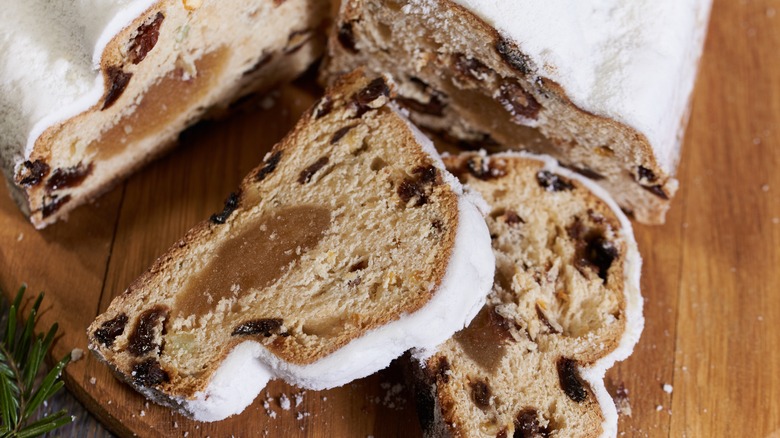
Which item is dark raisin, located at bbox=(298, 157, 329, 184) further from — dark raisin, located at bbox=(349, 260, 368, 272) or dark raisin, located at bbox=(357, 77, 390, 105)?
dark raisin, located at bbox=(349, 260, 368, 272)

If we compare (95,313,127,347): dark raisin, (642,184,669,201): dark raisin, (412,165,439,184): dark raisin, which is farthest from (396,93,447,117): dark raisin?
(95,313,127,347): dark raisin

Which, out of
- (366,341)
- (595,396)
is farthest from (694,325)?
(366,341)

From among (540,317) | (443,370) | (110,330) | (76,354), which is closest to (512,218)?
(540,317)

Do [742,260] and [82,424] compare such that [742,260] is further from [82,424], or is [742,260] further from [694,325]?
[82,424]

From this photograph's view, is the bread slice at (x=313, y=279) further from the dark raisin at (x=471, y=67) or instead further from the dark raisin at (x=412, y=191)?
the dark raisin at (x=471, y=67)

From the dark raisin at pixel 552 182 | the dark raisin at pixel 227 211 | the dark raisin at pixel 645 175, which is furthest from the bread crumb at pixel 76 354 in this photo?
the dark raisin at pixel 645 175
